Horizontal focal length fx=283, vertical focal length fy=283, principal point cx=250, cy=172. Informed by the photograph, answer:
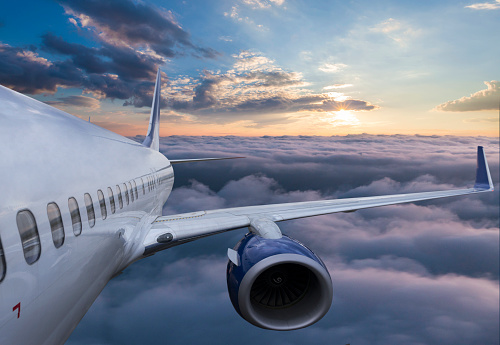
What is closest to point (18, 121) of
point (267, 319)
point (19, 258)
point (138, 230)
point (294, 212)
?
point (19, 258)

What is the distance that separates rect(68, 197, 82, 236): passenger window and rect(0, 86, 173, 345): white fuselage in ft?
0.36

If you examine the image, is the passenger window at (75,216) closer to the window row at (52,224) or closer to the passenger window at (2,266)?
the window row at (52,224)

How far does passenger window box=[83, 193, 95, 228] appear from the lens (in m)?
6.05

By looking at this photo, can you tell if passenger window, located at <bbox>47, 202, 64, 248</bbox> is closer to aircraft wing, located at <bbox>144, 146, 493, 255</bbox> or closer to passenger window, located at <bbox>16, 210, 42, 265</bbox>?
passenger window, located at <bbox>16, 210, 42, 265</bbox>

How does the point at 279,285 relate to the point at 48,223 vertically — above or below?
below

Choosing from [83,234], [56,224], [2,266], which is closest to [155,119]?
[83,234]

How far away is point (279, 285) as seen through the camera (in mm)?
10039

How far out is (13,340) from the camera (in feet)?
12.3

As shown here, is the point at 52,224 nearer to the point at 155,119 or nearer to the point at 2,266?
the point at 2,266

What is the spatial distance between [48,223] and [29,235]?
0.48 metres

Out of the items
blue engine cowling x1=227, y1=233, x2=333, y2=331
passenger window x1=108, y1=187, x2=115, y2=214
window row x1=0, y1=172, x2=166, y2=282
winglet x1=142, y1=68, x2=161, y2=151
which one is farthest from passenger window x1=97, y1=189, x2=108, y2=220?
winglet x1=142, y1=68, x2=161, y2=151

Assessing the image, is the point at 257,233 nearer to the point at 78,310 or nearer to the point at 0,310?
the point at 78,310

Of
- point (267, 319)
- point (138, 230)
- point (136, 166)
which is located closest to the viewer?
point (267, 319)

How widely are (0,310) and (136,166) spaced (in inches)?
366
